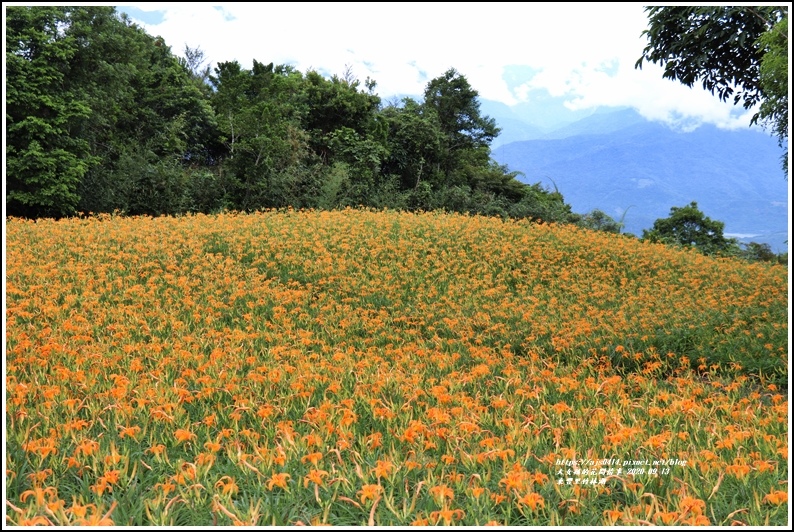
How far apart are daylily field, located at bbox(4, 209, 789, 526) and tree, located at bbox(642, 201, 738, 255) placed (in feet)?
24.8

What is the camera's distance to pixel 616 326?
629 centimetres

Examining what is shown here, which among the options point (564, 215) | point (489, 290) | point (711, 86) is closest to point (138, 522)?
point (489, 290)

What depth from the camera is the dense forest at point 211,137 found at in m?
12.8

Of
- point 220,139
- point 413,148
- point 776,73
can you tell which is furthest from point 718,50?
point 220,139

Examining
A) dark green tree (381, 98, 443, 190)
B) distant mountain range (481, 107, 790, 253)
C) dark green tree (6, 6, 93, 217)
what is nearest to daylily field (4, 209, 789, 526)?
dark green tree (6, 6, 93, 217)

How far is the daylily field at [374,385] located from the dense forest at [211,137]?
14.1ft

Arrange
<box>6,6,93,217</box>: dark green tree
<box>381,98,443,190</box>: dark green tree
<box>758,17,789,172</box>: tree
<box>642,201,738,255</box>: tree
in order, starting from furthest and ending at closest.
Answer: <box>381,98,443,190</box>: dark green tree < <box>642,201,738,255</box>: tree < <box>6,6,93,217</box>: dark green tree < <box>758,17,789,172</box>: tree

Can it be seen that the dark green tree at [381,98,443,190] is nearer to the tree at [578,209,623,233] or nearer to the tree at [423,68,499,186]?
the tree at [423,68,499,186]

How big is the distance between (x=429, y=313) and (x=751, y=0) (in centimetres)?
475

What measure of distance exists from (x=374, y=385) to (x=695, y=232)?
55.1 feet

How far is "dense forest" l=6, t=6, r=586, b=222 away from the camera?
1277 centimetres

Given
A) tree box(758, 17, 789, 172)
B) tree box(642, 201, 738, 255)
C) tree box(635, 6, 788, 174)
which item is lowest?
tree box(642, 201, 738, 255)

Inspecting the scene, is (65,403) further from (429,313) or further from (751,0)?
(429,313)

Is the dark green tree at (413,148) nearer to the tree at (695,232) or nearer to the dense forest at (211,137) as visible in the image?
the dense forest at (211,137)
